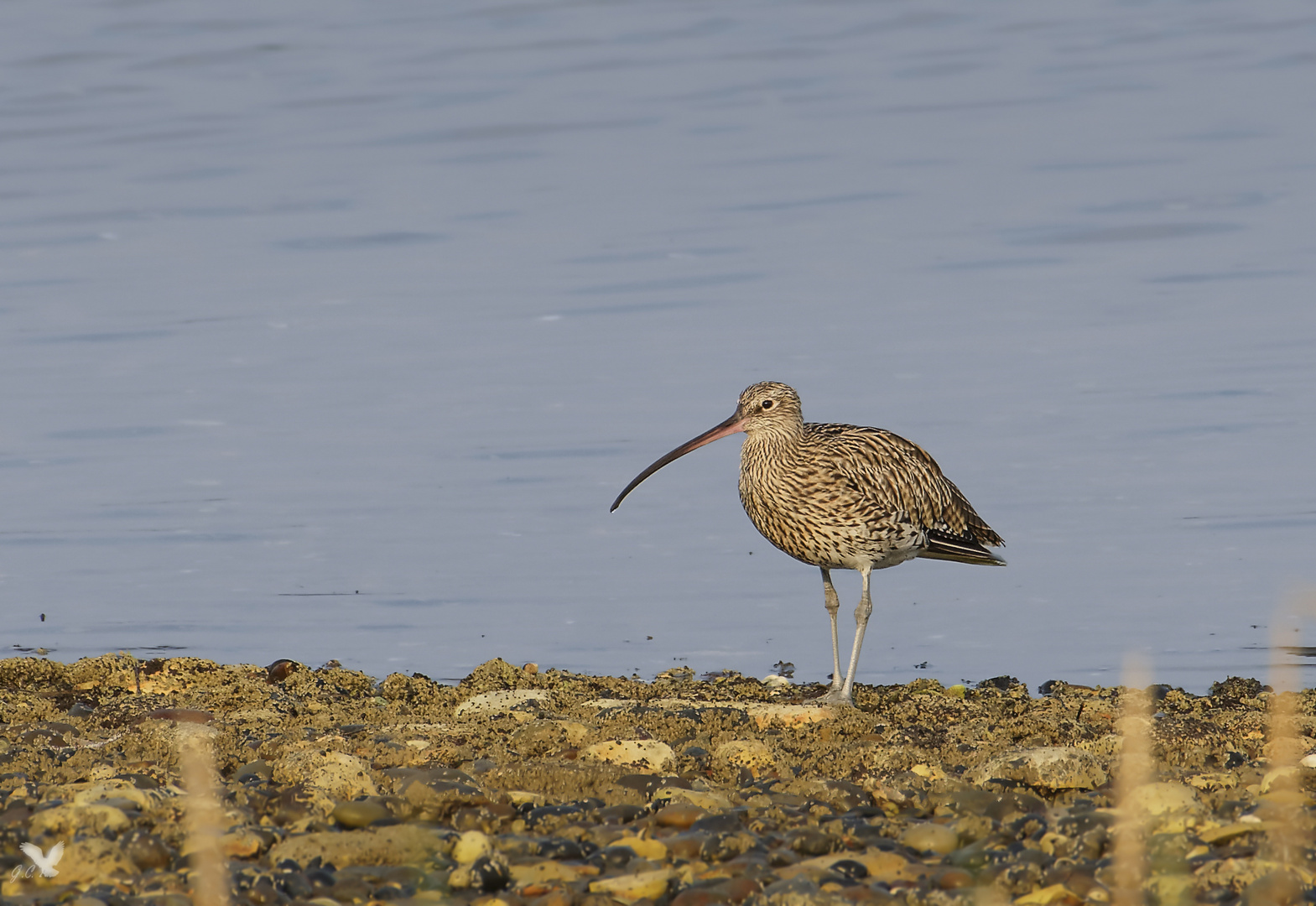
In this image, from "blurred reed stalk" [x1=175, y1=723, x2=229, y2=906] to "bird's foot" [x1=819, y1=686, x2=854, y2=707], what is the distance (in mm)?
3108

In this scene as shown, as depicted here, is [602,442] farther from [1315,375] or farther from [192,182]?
[192,182]

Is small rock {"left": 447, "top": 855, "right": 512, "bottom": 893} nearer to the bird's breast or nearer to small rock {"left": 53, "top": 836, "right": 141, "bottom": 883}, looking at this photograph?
small rock {"left": 53, "top": 836, "right": 141, "bottom": 883}

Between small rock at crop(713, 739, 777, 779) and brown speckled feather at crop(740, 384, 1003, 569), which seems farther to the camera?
brown speckled feather at crop(740, 384, 1003, 569)

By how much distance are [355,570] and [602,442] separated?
3.10 meters

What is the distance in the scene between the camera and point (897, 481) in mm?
10633

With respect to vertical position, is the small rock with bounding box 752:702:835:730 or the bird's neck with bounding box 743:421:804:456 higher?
the bird's neck with bounding box 743:421:804:456

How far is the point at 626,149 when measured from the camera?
2848 cm

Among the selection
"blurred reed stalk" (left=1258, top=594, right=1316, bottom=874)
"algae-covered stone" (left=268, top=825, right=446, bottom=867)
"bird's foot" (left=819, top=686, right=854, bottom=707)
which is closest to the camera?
"blurred reed stalk" (left=1258, top=594, right=1316, bottom=874)

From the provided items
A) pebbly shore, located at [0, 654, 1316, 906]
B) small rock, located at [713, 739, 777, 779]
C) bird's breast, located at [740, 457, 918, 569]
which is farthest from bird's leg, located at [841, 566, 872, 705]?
small rock, located at [713, 739, 777, 779]

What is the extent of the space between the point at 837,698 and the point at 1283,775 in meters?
3.06

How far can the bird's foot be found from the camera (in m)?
9.63

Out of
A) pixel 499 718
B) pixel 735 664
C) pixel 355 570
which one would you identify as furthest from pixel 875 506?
pixel 355 570

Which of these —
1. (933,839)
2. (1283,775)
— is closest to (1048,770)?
(1283,775)

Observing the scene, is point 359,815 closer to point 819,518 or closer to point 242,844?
point 242,844
